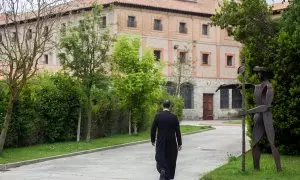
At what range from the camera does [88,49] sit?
2292 centimetres

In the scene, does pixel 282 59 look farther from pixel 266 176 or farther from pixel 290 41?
pixel 266 176

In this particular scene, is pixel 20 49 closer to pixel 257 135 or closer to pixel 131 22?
pixel 257 135

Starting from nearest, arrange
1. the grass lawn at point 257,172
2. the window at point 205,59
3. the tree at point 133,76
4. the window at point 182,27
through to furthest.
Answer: the grass lawn at point 257,172
the tree at point 133,76
the window at point 182,27
the window at point 205,59

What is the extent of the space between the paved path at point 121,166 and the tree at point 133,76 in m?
5.55

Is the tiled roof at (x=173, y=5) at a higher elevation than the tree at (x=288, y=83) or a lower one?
higher

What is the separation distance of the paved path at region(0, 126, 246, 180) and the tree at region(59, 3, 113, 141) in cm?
361

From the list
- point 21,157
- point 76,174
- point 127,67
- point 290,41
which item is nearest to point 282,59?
point 290,41

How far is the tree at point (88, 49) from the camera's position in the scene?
22.8 meters

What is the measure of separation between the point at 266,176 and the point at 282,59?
5.66 m

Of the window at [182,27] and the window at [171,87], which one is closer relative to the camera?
the window at [171,87]

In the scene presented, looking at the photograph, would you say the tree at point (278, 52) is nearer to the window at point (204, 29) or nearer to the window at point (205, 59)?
the window at point (205, 59)

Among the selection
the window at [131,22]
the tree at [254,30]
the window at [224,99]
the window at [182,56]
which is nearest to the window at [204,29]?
the window at [182,56]

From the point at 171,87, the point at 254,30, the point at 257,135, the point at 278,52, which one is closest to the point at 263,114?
the point at 257,135

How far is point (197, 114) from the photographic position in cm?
5359
